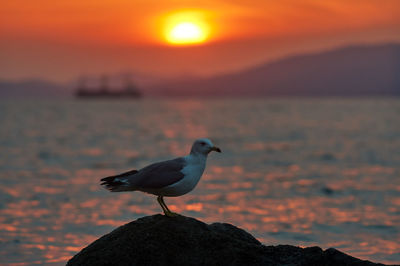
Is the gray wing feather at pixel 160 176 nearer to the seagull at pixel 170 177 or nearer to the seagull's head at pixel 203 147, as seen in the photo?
the seagull at pixel 170 177

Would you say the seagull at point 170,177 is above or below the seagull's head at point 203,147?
below

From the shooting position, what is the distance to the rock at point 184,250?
19.5 feet

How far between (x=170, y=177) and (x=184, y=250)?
86 cm

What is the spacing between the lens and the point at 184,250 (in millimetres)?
6074

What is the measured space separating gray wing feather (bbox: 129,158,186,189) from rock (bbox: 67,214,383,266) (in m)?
0.44

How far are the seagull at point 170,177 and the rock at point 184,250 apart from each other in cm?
39

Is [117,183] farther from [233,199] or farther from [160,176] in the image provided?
[233,199]

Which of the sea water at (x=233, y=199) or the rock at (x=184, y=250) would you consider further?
the sea water at (x=233, y=199)

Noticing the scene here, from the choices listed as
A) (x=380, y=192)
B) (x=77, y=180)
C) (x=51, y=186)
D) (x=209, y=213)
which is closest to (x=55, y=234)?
(x=209, y=213)

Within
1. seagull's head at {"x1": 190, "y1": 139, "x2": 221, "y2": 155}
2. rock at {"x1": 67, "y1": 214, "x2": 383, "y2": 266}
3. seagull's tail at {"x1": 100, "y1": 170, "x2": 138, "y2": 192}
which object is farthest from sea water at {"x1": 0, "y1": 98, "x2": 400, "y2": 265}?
seagull's head at {"x1": 190, "y1": 139, "x2": 221, "y2": 155}

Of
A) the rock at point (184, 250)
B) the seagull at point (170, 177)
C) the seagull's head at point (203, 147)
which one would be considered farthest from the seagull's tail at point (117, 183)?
the seagull's head at point (203, 147)

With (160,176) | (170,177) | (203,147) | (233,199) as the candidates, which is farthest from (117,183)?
(233,199)

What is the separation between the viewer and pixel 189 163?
6.53 metres

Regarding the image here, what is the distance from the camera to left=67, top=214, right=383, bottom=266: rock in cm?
594
